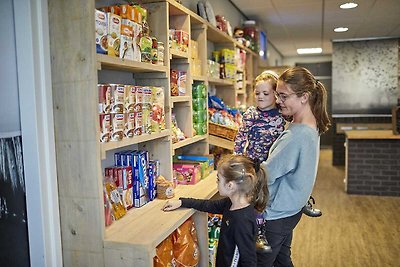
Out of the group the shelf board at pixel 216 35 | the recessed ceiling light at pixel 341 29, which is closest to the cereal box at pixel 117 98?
the shelf board at pixel 216 35

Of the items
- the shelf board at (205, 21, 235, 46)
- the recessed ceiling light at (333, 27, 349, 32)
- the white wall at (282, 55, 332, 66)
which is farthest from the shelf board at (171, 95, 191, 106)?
the white wall at (282, 55, 332, 66)

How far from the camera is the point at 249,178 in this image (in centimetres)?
172

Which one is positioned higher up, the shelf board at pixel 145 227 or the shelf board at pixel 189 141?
the shelf board at pixel 189 141

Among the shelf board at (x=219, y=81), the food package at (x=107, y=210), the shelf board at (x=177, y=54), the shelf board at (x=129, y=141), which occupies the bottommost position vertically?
the food package at (x=107, y=210)

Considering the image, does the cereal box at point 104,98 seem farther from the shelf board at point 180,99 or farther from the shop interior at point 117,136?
the shelf board at point 180,99

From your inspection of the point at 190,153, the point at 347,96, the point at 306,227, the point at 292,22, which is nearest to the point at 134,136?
the point at 190,153

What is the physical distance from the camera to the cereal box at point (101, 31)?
5.22 feet

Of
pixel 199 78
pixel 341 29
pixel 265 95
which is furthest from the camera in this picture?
pixel 341 29

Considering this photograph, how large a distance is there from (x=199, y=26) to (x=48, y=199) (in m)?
1.76

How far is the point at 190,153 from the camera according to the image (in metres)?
2.96

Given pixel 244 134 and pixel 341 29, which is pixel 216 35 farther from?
pixel 341 29

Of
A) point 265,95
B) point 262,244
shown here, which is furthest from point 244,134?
point 262,244

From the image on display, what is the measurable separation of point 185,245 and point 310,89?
984 mm

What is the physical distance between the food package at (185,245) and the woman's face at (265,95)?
807 mm
